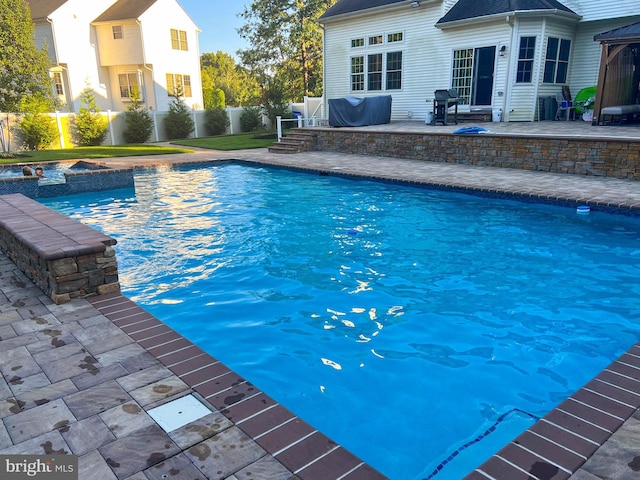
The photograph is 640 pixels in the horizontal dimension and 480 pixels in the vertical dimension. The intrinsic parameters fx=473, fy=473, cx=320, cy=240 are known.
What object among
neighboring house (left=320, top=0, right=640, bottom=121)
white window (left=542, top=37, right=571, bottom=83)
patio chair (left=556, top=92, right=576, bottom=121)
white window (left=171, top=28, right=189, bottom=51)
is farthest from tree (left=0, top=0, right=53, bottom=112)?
patio chair (left=556, top=92, right=576, bottom=121)

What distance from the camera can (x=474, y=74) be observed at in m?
16.7

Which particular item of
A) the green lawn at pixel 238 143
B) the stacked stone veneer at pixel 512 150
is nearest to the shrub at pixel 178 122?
the green lawn at pixel 238 143

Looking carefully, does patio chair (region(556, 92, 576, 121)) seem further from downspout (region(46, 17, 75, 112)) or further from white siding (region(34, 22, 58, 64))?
white siding (region(34, 22, 58, 64))

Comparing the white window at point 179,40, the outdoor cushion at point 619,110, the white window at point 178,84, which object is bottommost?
the outdoor cushion at point 619,110

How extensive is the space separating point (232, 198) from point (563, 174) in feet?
24.8

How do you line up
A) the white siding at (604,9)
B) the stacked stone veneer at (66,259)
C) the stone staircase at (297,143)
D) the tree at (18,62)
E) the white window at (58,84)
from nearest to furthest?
the stacked stone veneer at (66,259) → the white siding at (604,9) → the stone staircase at (297,143) → the tree at (18,62) → the white window at (58,84)

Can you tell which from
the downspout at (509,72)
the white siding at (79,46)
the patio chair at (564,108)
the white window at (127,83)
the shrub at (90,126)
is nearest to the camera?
the downspout at (509,72)

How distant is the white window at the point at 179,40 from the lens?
87.9 ft

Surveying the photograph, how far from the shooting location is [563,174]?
10742 mm

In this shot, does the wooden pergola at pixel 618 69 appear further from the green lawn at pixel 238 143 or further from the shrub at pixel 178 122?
the shrub at pixel 178 122

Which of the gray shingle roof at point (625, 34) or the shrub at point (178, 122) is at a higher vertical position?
the gray shingle roof at point (625, 34)

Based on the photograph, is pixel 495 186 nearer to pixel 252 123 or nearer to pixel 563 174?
pixel 563 174

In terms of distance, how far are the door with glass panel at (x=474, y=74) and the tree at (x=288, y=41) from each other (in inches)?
573

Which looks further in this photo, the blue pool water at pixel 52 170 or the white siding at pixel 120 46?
the white siding at pixel 120 46
